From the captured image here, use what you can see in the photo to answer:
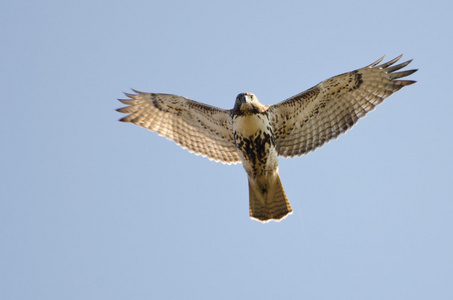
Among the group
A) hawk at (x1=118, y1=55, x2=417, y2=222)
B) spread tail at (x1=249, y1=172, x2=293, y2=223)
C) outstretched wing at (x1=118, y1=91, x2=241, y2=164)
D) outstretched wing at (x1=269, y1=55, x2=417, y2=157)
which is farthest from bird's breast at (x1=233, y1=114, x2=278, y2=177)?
outstretched wing at (x1=118, y1=91, x2=241, y2=164)

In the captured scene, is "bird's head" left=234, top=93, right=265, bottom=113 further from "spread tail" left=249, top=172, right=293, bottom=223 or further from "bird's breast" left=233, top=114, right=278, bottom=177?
"spread tail" left=249, top=172, right=293, bottom=223

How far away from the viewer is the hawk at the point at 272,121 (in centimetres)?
1084

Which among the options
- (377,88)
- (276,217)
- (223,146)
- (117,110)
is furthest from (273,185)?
(117,110)

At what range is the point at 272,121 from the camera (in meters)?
11.2

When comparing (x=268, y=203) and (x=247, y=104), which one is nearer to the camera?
(x=247, y=104)

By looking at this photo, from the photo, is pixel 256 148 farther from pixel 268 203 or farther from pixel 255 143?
pixel 268 203

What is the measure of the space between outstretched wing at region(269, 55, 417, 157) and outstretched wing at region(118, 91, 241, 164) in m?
0.95

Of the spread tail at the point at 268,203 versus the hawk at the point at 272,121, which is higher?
the hawk at the point at 272,121

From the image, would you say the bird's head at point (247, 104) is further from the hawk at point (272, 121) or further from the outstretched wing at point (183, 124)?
the outstretched wing at point (183, 124)

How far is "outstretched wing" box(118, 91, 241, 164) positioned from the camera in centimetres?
1177

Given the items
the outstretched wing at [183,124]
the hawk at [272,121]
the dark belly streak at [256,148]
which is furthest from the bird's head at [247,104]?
the outstretched wing at [183,124]

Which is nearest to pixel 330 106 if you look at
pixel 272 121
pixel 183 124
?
pixel 272 121

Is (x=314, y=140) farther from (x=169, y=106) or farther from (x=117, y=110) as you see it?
(x=117, y=110)

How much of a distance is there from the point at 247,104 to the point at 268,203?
5.34 feet
